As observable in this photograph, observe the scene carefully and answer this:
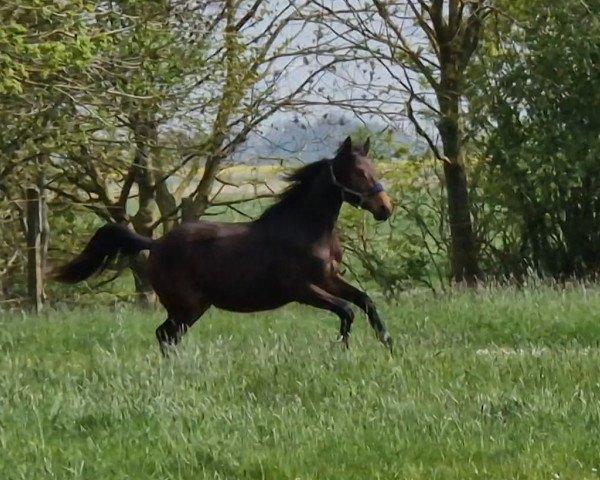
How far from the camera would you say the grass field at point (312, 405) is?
20.6 feet

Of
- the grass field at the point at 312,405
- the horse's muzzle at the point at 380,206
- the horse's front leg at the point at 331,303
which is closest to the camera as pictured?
the grass field at the point at 312,405

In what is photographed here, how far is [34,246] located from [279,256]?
15.0 metres

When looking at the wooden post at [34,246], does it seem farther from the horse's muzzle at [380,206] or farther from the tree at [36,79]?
the horse's muzzle at [380,206]

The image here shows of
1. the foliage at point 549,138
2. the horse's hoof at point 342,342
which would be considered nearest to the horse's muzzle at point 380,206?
the horse's hoof at point 342,342

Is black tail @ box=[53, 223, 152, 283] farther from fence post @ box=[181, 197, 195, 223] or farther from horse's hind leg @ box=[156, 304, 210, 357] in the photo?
fence post @ box=[181, 197, 195, 223]

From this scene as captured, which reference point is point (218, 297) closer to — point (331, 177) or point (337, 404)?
point (331, 177)

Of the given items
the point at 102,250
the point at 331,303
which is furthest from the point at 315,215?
the point at 102,250

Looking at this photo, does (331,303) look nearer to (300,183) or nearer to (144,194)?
(300,183)

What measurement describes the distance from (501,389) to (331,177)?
10.4 ft

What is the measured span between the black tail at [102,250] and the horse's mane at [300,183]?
1.22 metres

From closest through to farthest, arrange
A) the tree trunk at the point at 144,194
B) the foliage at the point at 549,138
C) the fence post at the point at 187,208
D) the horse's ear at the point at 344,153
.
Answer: the horse's ear at the point at 344,153, the foliage at the point at 549,138, the tree trunk at the point at 144,194, the fence post at the point at 187,208

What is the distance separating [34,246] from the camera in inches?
972

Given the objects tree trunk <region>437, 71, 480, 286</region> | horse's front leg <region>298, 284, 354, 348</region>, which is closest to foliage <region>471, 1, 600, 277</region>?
tree trunk <region>437, 71, 480, 286</region>

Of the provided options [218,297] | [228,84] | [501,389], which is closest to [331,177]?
[218,297]
